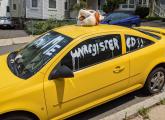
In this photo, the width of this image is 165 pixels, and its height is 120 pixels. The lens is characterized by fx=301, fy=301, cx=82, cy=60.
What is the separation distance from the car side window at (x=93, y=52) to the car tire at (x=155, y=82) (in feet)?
3.27

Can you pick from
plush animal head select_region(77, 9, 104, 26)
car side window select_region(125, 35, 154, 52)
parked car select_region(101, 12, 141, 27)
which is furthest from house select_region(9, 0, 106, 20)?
car side window select_region(125, 35, 154, 52)

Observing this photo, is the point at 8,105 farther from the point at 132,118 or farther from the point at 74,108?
the point at 132,118

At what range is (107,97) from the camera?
5.22 meters

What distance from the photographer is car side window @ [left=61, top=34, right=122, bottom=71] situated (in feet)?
15.5

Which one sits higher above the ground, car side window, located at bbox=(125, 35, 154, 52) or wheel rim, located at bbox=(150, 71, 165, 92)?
car side window, located at bbox=(125, 35, 154, 52)

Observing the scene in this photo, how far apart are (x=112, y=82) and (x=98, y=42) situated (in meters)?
0.73

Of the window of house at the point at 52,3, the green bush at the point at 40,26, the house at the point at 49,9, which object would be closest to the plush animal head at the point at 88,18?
the green bush at the point at 40,26

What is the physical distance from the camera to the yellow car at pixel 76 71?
4281 millimetres

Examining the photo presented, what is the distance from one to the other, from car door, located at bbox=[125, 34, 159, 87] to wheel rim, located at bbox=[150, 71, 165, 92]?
317mm

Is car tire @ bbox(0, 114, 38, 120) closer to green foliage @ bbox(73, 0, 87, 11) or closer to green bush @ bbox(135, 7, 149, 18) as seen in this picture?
green foliage @ bbox(73, 0, 87, 11)

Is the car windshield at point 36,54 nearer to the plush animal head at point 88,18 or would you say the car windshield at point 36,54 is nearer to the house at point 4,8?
the plush animal head at point 88,18

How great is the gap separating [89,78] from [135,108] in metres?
1.14

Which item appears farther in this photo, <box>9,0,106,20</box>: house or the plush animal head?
<box>9,0,106,20</box>: house

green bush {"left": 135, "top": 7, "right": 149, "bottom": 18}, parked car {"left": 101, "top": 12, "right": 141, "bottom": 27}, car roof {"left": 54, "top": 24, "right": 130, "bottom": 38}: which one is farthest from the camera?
green bush {"left": 135, "top": 7, "right": 149, "bottom": 18}
